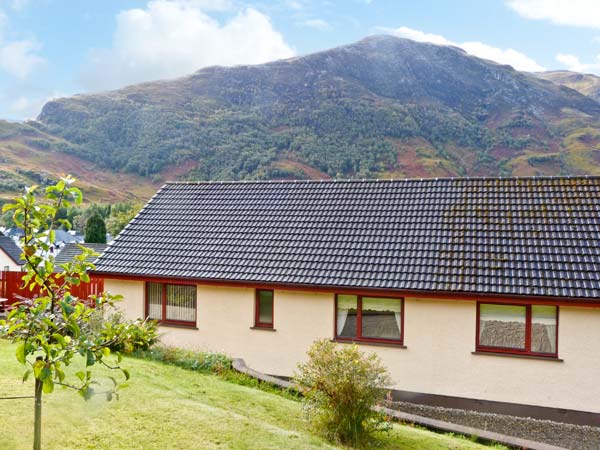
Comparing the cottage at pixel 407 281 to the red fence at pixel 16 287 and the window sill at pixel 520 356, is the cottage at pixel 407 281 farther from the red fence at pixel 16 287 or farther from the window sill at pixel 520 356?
the red fence at pixel 16 287

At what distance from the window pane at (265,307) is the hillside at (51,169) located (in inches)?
3390

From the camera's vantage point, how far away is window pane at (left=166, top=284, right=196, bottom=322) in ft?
49.1

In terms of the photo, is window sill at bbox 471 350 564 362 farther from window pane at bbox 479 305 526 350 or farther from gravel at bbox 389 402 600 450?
gravel at bbox 389 402 600 450

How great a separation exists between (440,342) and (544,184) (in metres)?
6.09

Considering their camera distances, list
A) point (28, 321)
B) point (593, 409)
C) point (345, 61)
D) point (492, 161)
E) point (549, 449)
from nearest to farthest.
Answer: point (28, 321)
point (549, 449)
point (593, 409)
point (492, 161)
point (345, 61)

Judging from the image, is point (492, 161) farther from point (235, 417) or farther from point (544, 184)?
point (235, 417)

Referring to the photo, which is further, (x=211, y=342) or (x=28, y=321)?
(x=211, y=342)

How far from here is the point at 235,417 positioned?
785 centimetres

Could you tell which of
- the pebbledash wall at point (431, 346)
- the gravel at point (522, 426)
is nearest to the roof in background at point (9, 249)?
the pebbledash wall at point (431, 346)

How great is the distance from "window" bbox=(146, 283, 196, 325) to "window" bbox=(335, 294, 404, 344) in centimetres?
437

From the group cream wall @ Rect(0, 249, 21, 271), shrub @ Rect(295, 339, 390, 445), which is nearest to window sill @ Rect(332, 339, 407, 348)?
shrub @ Rect(295, 339, 390, 445)

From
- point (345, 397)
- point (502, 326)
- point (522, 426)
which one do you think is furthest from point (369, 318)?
point (345, 397)

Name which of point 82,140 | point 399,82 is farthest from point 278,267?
point 399,82

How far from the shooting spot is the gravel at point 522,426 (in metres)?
10.7
